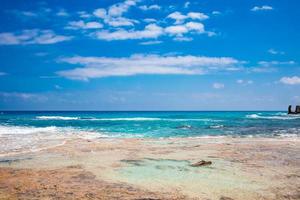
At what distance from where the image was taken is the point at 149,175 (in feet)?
32.8

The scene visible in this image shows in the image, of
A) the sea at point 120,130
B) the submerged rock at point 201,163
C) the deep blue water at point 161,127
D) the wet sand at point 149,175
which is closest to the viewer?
the wet sand at point 149,175

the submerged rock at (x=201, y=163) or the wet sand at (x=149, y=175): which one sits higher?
the submerged rock at (x=201, y=163)

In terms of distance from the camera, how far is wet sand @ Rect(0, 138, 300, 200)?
7961 millimetres

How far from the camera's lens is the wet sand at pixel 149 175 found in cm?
796

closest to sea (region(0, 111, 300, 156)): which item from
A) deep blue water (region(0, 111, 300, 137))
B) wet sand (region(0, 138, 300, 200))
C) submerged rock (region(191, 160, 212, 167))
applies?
deep blue water (region(0, 111, 300, 137))

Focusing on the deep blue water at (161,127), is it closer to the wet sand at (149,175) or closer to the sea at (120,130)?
the sea at (120,130)

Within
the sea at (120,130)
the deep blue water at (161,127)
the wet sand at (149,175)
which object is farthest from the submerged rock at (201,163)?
the deep blue water at (161,127)

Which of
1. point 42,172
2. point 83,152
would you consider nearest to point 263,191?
point 42,172

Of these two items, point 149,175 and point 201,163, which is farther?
point 201,163

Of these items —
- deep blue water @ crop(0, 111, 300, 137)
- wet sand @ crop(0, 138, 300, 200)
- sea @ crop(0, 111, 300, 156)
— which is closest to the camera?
wet sand @ crop(0, 138, 300, 200)

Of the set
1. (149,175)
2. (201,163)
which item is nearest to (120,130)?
(201,163)

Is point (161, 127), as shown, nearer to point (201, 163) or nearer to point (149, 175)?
point (201, 163)

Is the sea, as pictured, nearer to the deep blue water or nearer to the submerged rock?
the deep blue water

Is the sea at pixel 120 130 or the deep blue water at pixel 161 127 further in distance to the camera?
the deep blue water at pixel 161 127
